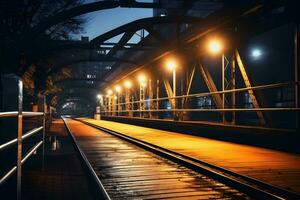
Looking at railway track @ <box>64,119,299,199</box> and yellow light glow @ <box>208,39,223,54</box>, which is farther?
yellow light glow @ <box>208,39,223,54</box>

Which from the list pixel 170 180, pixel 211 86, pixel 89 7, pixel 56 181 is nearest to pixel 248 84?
pixel 211 86

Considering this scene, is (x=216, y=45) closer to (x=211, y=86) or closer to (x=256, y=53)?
(x=211, y=86)

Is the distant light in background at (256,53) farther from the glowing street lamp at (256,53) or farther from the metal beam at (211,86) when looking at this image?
the metal beam at (211,86)

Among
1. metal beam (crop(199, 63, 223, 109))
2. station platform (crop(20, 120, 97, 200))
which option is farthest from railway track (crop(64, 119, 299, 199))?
metal beam (crop(199, 63, 223, 109))

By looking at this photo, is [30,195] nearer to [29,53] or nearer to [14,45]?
[14,45]

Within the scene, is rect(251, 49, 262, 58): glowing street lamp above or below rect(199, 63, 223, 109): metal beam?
above

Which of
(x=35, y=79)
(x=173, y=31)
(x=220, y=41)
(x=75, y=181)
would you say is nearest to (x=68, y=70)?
(x=35, y=79)

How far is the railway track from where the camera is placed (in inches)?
199

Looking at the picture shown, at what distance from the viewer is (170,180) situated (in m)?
6.15

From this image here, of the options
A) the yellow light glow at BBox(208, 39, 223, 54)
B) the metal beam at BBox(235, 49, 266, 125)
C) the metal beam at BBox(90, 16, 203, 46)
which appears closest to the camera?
the metal beam at BBox(235, 49, 266, 125)

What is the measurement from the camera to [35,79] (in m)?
28.0

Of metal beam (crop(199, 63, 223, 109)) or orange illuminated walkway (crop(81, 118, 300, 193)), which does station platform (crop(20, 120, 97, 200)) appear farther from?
metal beam (crop(199, 63, 223, 109))

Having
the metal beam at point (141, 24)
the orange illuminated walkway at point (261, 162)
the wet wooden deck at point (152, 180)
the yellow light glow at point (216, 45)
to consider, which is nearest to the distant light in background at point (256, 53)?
the metal beam at point (141, 24)

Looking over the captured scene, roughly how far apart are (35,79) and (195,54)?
16162mm
